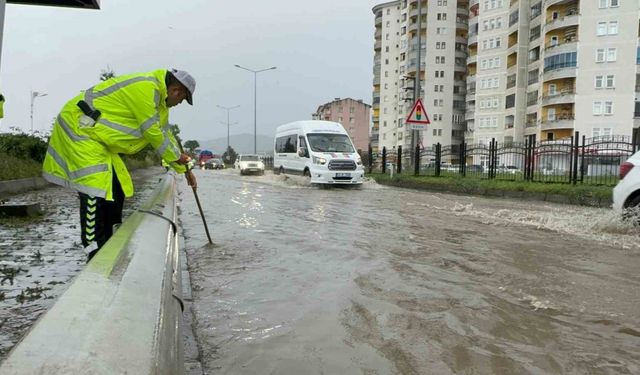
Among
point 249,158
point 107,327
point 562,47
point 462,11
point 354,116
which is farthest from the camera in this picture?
point 354,116

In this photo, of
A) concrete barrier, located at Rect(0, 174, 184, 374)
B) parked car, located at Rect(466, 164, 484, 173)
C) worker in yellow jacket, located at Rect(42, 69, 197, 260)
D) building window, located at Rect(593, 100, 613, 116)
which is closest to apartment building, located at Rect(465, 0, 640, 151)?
building window, located at Rect(593, 100, 613, 116)

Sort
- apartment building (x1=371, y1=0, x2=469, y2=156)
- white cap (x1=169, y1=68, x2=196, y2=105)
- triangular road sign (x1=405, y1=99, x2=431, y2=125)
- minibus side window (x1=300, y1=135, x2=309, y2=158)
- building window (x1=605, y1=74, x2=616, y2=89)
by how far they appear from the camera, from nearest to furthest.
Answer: white cap (x1=169, y1=68, x2=196, y2=105), triangular road sign (x1=405, y1=99, x2=431, y2=125), minibus side window (x1=300, y1=135, x2=309, y2=158), building window (x1=605, y1=74, x2=616, y2=89), apartment building (x1=371, y1=0, x2=469, y2=156)

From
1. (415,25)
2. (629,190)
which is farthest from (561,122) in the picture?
(629,190)

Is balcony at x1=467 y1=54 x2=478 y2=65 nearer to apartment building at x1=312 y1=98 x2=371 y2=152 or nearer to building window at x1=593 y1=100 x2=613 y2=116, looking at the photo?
building window at x1=593 y1=100 x2=613 y2=116

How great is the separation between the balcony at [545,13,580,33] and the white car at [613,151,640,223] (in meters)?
49.9

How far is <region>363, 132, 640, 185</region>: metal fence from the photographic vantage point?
48.2 ft

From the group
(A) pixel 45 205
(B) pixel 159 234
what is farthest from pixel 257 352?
(A) pixel 45 205

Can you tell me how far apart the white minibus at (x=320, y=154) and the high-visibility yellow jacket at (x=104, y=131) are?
1330 centimetres

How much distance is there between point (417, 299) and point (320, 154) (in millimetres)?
13568

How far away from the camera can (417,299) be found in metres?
4.14

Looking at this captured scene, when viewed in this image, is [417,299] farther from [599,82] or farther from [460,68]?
[460,68]

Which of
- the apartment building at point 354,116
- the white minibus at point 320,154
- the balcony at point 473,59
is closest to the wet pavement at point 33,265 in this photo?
the white minibus at point 320,154

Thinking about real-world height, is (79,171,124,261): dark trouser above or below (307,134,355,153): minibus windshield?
below

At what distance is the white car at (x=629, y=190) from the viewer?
24.3ft
